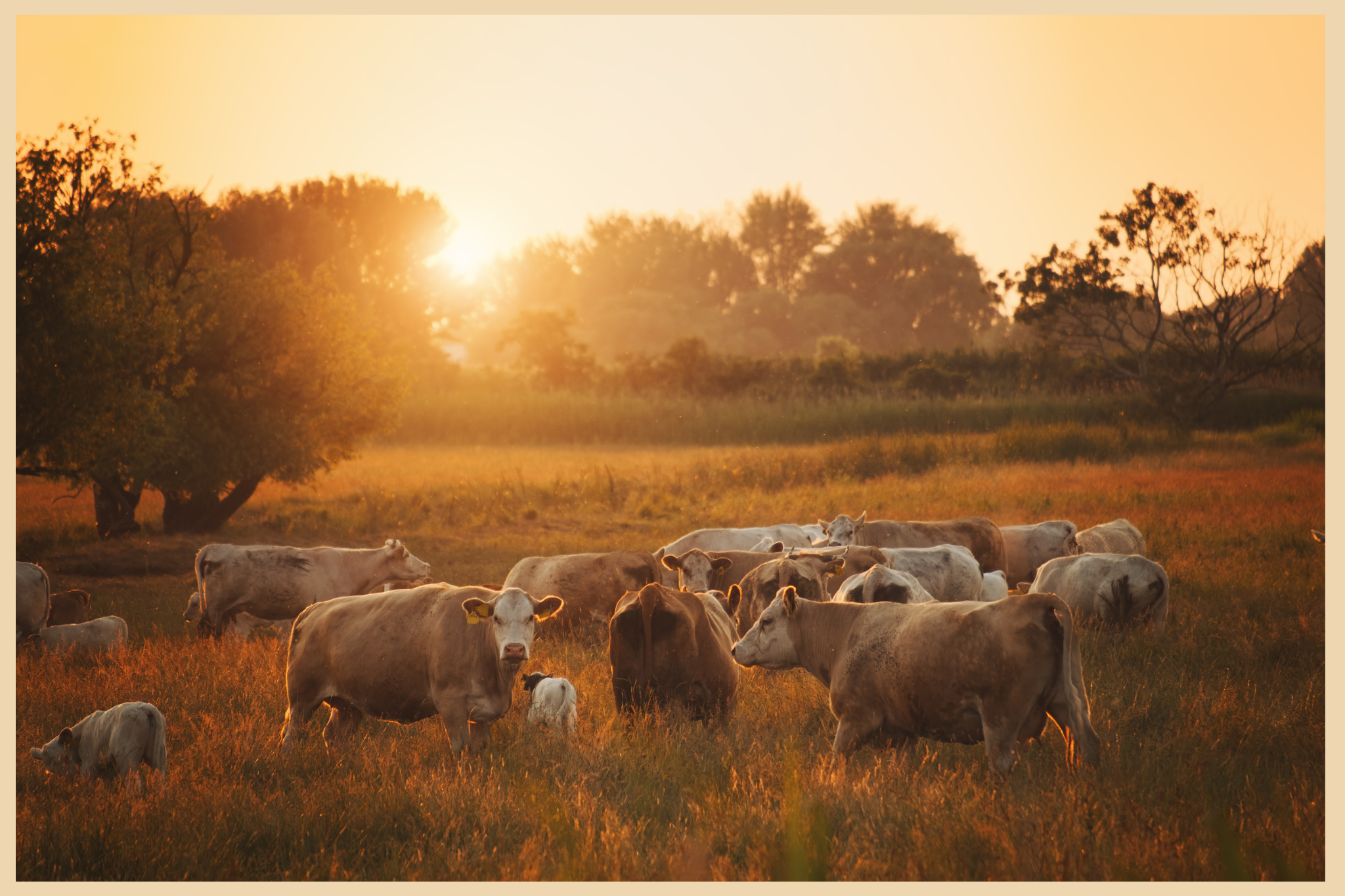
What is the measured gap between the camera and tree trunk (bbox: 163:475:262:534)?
20.3 meters

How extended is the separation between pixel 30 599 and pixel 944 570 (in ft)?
34.6

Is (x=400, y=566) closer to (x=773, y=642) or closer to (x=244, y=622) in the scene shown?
(x=244, y=622)

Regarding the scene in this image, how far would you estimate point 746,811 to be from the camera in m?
5.63

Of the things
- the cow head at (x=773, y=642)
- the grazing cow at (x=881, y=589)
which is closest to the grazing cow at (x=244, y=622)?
the cow head at (x=773, y=642)

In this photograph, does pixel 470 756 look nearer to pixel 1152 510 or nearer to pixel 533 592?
pixel 533 592

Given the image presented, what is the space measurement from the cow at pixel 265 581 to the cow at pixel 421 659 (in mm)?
4718

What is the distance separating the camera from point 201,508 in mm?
20609

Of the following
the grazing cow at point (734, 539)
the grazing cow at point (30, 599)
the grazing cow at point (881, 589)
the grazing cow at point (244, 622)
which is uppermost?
the grazing cow at point (881, 589)

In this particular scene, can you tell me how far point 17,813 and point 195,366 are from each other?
14923mm

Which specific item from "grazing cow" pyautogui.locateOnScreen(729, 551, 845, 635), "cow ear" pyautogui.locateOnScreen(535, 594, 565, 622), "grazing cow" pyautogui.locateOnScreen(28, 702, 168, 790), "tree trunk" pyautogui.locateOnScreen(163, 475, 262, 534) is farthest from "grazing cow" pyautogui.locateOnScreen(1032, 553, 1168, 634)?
"tree trunk" pyautogui.locateOnScreen(163, 475, 262, 534)

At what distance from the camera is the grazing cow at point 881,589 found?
8367 millimetres

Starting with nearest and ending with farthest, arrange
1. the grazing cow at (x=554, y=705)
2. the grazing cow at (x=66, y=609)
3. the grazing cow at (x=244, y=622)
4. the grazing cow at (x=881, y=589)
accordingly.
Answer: the grazing cow at (x=554, y=705), the grazing cow at (x=881, y=589), the grazing cow at (x=244, y=622), the grazing cow at (x=66, y=609)

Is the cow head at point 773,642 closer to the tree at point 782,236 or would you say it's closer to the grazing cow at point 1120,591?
the grazing cow at point 1120,591

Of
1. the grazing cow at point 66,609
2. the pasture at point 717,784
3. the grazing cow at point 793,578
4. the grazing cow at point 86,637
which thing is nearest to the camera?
the pasture at point 717,784
